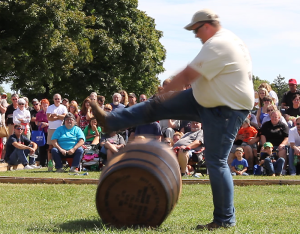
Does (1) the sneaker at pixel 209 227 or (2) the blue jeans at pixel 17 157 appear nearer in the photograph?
(1) the sneaker at pixel 209 227

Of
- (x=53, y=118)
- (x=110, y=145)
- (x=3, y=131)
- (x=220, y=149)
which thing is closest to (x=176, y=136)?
(x=110, y=145)

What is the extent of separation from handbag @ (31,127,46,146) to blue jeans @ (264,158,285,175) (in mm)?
7257

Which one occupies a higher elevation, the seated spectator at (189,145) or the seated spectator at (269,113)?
the seated spectator at (269,113)

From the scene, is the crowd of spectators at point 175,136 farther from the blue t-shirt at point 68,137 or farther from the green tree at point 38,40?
the green tree at point 38,40

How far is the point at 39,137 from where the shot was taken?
1636cm

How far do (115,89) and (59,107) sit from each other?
22.4m

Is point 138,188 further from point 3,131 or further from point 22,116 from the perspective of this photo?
point 22,116

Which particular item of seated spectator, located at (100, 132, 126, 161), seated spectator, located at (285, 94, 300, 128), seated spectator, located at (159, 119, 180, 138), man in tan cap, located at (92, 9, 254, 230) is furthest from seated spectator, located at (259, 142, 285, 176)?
man in tan cap, located at (92, 9, 254, 230)

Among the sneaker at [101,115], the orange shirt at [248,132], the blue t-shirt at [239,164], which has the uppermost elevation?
the sneaker at [101,115]

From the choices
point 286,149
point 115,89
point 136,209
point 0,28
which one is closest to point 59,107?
point 286,149

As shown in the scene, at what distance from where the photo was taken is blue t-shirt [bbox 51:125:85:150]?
569 inches

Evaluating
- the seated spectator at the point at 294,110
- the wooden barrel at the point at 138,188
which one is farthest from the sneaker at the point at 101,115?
the seated spectator at the point at 294,110

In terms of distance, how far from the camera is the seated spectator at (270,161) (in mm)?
12758

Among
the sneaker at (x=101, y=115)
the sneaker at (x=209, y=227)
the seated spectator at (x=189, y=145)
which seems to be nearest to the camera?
the sneaker at (x=209, y=227)
